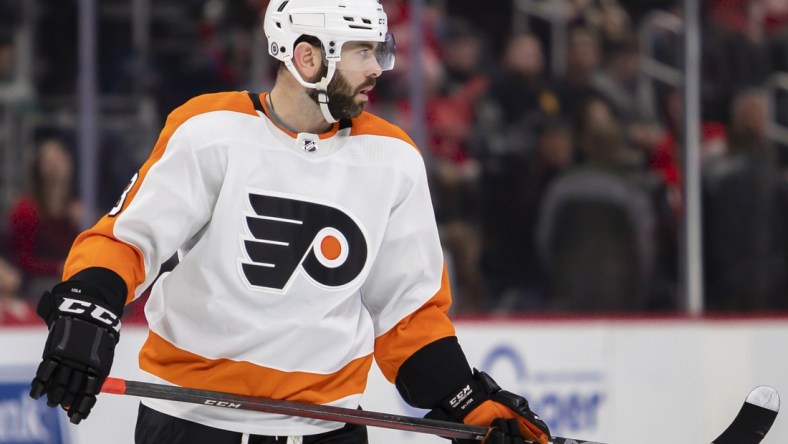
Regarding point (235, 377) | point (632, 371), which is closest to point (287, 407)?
point (235, 377)

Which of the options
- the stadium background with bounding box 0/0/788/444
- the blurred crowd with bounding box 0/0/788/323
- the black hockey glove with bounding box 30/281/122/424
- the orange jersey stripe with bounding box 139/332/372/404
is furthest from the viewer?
the blurred crowd with bounding box 0/0/788/323

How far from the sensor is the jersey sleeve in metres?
2.27

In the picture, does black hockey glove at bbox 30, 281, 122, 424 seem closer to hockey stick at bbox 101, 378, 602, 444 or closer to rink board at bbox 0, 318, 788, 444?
hockey stick at bbox 101, 378, 602, 444

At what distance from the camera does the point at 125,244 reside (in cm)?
206

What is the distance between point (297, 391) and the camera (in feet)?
7.05

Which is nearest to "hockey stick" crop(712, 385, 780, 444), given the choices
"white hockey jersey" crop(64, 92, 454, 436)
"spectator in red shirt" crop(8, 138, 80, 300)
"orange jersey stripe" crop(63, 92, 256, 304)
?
"white hockey jersey" crop(64, 92, 454, 436)

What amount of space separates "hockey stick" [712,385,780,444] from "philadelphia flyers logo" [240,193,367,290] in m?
0.82

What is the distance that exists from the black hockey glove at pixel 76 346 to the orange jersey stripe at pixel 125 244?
0.20 feet

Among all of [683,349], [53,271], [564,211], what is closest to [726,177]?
[564,211]

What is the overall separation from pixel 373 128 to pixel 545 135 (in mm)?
2407

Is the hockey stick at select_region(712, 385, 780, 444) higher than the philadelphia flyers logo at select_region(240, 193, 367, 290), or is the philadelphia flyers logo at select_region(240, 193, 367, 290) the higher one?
the philadelphia flyers logo at select_region(240, 193, 367, 290)

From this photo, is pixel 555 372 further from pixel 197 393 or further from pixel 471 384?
pixel 197 393

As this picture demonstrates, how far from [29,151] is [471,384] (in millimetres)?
2463

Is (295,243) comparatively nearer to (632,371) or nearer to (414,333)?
(414,333)
